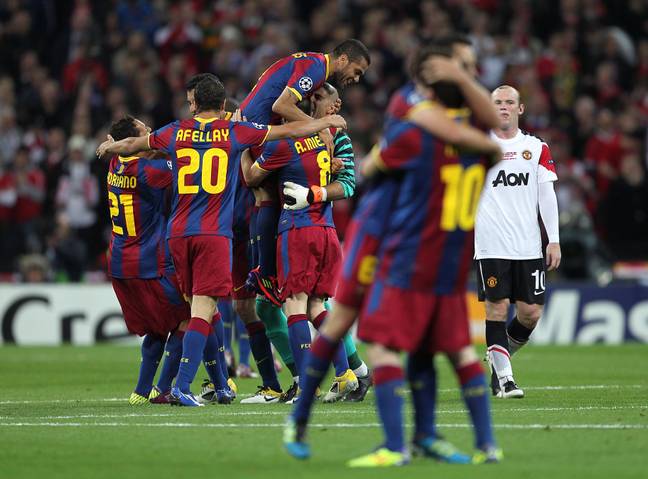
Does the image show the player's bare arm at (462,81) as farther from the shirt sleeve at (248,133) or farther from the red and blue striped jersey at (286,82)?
A: the red and blue striped jersey at (286,82)

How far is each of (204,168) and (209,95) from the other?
57 cm

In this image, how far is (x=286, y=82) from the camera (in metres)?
11.4

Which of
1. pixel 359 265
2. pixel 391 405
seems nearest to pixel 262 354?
pixel 359 265

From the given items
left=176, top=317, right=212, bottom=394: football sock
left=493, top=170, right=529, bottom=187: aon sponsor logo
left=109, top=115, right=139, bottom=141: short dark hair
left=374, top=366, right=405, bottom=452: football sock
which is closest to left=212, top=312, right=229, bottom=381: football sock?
left=176, top=317, right=212, bottom=394: football sock

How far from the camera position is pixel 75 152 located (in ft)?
72.3

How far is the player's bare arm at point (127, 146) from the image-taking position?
34.5 ft

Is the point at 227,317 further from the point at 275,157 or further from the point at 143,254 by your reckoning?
the point at 275,157

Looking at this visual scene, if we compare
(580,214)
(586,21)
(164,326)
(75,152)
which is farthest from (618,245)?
(164,326)

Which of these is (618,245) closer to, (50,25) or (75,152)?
(75,152)

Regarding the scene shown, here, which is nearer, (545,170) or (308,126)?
(308,126)

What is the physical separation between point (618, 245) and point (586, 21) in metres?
4.97

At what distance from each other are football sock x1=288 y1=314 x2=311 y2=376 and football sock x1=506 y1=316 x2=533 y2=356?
220 centimetres

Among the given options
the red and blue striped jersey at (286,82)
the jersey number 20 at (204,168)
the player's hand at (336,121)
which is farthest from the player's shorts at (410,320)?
the red and blue striped jersey at (286,82)

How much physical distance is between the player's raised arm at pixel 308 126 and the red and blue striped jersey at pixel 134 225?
5.30ft
